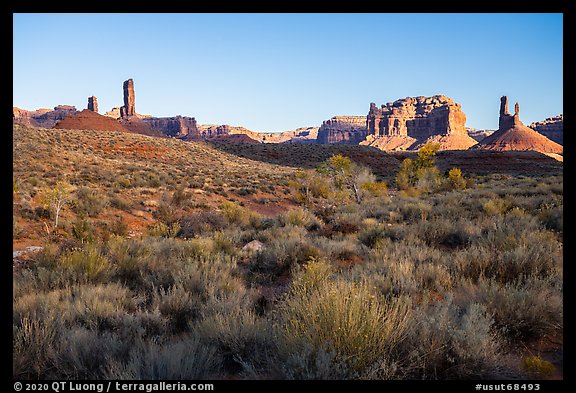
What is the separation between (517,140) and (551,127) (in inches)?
2337

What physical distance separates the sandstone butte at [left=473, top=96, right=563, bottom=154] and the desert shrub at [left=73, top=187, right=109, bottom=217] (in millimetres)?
130088

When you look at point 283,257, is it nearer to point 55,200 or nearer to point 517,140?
point 55,200

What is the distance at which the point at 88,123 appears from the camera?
315ft

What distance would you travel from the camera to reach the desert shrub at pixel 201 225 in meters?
10.5

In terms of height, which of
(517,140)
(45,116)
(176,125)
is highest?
(45,116)

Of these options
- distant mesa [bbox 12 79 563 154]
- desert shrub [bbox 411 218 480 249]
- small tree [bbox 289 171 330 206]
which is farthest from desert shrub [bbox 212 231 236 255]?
distant mesa [bbox 12 79 563 154]

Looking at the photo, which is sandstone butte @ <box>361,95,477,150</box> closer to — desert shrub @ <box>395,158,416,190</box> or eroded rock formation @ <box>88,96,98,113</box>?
desert shrub @ <box>395,158,416,190</box>

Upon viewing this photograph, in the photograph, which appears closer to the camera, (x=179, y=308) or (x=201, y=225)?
(x=179, y=308)

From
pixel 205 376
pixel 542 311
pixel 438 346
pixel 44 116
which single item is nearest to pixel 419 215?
pixel 542 311

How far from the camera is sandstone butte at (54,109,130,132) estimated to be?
309 feet

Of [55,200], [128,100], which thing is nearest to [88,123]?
[128,100]

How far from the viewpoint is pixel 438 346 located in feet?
9.45

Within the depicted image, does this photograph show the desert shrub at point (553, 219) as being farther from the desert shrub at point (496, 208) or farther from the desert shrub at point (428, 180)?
the desert shrub at point (428, 180)

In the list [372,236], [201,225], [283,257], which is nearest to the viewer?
[283,257]
